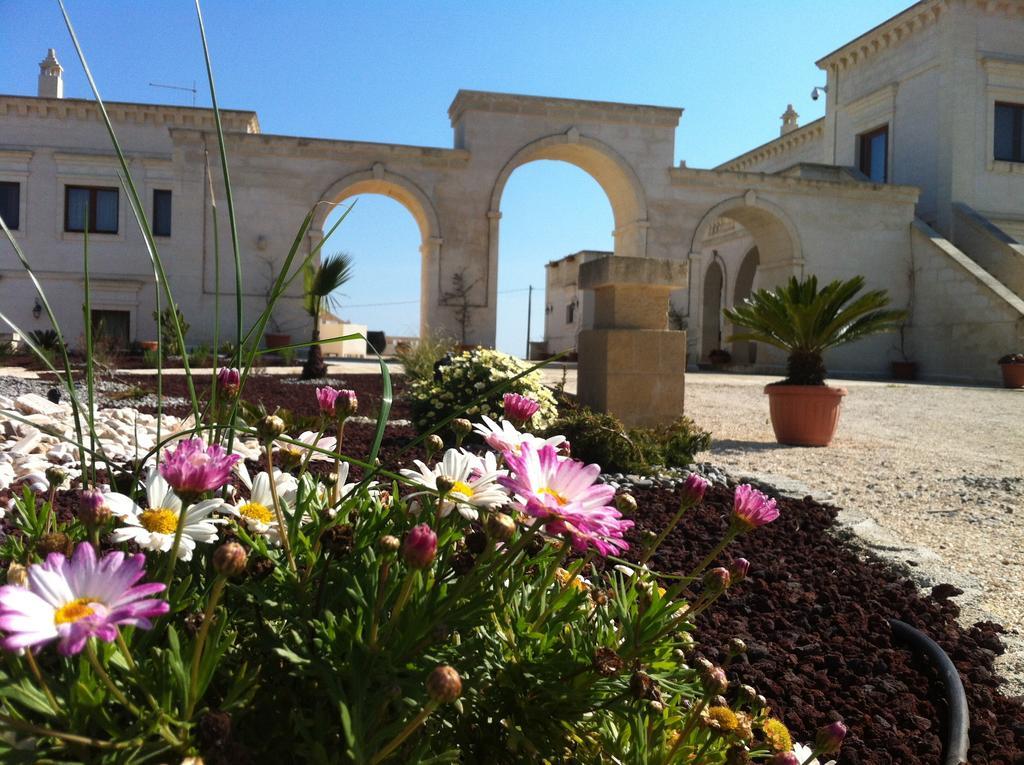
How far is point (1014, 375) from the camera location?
14.5 meters

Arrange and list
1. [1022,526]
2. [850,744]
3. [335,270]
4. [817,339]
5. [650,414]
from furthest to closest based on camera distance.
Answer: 1. [335,270]
2. [817,339]
3. [650,414]
4. [1022,526]
5. [850,744]

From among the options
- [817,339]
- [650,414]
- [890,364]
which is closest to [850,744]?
[650,414]

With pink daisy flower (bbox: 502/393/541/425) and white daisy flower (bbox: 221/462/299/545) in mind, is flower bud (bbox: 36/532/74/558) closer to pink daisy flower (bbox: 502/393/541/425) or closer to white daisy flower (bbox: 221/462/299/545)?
white daisy flower (bbox: 221/462/299/545)

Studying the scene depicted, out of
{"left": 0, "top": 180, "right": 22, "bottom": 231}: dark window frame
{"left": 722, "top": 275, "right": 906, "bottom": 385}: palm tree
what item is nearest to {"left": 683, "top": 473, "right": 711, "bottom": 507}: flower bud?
{"left": 722, "top": 275, "right": 906, "bottom": 385}: palm tree

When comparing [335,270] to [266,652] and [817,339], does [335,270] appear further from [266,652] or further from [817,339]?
[266,652]

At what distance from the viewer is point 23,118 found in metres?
23.0

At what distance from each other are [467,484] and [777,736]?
2.72 feet

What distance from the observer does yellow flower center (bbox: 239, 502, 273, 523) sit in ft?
4.05

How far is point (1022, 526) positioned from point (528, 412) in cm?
357

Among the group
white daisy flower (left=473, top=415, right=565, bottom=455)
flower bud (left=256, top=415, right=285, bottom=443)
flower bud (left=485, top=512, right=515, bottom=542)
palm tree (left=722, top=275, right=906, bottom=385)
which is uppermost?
palm tree (left=722, top=275, right=906, bottom=385)

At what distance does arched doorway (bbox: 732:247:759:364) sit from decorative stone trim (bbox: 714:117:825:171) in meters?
5.27

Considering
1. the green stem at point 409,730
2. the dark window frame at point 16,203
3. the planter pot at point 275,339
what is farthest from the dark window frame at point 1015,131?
the dark window frame at point 16,203

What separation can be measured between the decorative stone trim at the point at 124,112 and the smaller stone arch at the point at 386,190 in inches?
228

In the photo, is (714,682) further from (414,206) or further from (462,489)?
(414,206)
